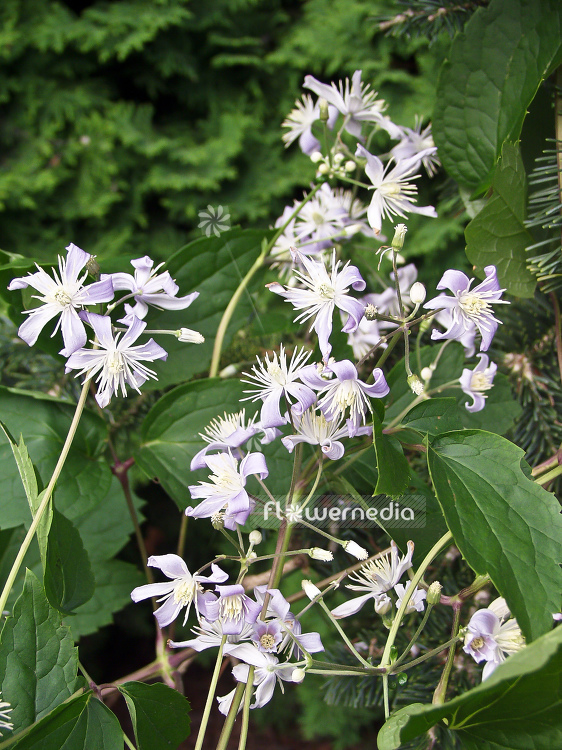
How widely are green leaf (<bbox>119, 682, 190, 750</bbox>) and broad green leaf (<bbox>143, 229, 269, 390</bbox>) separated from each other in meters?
0.30

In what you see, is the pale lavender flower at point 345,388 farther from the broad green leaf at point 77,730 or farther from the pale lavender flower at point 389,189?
the broad green leaf at point 77,730

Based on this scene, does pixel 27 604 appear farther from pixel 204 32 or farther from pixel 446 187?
pixel 204 32

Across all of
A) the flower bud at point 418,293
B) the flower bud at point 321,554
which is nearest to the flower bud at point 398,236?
the flower bud at point 418,293

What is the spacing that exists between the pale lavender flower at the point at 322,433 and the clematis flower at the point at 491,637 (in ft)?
0.54

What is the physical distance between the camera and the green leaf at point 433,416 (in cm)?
51

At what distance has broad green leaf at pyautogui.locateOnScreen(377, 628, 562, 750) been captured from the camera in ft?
1.23

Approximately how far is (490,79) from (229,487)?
0.51 m

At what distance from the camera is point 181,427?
66 centimetres

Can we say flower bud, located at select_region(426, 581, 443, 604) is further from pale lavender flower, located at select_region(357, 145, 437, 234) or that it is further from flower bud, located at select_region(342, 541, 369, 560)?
pale lavender flower, located at select_region(357, 145, 437, 234)

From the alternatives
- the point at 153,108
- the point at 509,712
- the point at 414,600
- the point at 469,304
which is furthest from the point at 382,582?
the point at 153,108

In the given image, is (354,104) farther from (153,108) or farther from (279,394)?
(153,108)

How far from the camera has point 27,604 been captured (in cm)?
50

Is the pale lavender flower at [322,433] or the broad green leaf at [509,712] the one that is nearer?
the broad green leaf at [509,712]

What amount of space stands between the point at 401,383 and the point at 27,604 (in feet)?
1.37
